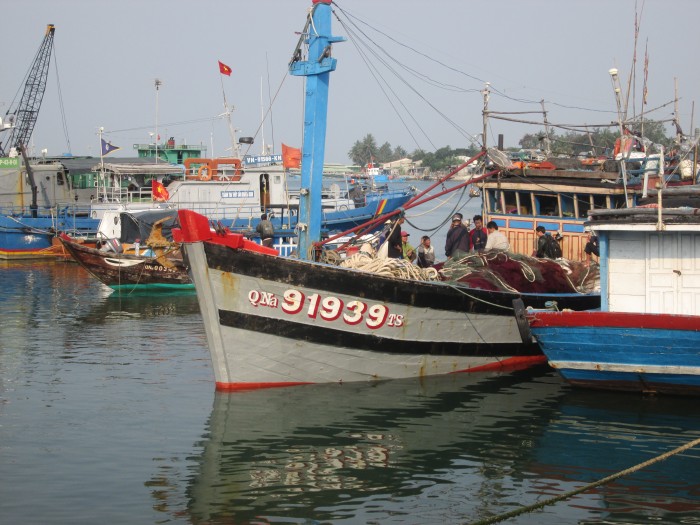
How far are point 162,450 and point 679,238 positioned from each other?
291 inches

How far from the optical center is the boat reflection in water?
870 cm

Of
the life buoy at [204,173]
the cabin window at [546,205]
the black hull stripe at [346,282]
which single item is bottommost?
the black hull stripe at [346,282]

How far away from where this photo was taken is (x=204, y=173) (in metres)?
36.0

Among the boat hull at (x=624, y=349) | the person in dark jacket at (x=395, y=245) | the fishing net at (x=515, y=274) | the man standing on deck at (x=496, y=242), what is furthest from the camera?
the person in dark jacket at (x=395, y=245)

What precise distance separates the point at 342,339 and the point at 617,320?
149 inches

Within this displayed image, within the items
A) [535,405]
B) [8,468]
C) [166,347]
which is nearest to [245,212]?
[166,347]

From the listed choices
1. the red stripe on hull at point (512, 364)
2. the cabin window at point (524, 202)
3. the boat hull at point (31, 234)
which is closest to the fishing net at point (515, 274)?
the red stripe on hull at point (512, 364)

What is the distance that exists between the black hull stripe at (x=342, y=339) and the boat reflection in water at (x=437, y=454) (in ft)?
1.62

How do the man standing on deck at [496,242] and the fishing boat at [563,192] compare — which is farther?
the fishing boat at [563,192]

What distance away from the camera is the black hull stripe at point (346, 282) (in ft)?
41.0

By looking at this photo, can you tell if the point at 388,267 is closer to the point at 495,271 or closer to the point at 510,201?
the point at 495,271

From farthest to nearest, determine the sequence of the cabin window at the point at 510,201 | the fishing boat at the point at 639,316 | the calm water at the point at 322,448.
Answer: the cabin window at the point at 510,201 → the fishing boat at the point at 639,316 → the calm water at the point at 322,448

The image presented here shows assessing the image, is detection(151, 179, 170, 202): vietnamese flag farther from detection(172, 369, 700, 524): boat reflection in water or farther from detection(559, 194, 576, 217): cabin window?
detection(172, 369, 700, 524): boat reflection in water

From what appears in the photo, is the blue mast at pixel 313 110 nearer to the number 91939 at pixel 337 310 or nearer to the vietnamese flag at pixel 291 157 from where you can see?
the number 91939 at pixel 337 310
